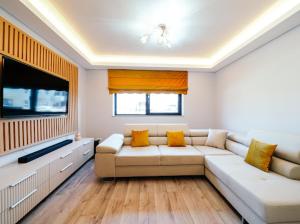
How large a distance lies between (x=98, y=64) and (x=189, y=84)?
2.49m

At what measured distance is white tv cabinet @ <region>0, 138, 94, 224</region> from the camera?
1.52m

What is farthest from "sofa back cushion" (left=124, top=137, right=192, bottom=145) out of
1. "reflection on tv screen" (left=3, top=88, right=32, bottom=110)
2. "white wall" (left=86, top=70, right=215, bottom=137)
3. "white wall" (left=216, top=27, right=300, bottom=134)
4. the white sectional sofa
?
"reflection on tv screen" (left=3, top=88, right=32, bottom=110)

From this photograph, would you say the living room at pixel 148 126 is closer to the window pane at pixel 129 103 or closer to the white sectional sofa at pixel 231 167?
the white sectional sofa at pixel 231 167

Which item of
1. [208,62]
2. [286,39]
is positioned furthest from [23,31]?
[208,62]

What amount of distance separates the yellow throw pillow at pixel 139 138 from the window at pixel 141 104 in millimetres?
1284

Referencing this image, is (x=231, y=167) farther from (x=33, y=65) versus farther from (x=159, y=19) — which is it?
(x=33, y=65)

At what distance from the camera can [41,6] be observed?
2074 millimetres

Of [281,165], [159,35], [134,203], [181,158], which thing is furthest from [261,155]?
[159,35]

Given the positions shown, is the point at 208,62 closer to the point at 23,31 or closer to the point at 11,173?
the point at 23,31

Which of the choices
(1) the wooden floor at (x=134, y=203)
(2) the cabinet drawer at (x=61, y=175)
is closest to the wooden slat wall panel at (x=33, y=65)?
(2) the cabinet drawer at (x=61, y=175)

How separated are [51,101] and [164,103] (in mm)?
2930

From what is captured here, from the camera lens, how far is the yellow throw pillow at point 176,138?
3465mm

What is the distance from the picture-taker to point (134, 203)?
2.15 meters

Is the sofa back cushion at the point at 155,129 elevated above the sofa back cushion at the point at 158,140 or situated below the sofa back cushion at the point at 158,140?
above
